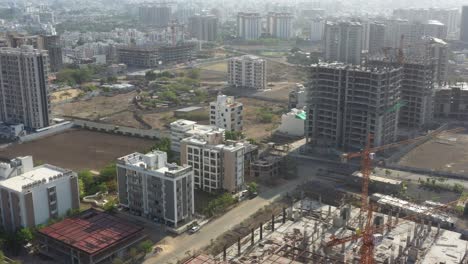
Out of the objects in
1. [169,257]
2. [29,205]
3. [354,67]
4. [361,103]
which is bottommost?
[169,257]

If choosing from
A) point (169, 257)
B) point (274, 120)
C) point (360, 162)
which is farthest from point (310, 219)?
point (274, 120)

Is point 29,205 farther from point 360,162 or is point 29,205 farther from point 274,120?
point 274,120

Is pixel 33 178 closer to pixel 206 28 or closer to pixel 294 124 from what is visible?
pixel 294 124

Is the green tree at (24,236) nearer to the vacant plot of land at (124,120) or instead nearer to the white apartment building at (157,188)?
the white apartment building at (157,188)

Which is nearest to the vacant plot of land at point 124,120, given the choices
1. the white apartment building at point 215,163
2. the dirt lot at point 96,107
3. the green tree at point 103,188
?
the dirt lot at point 96,107

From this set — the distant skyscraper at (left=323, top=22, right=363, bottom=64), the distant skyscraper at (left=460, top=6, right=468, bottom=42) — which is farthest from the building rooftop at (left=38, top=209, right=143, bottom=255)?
the distant skyscraper at (left=460, top=6, right=468, bottom=42)

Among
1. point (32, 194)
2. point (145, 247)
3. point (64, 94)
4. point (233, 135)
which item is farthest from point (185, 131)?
point (64, 94)
